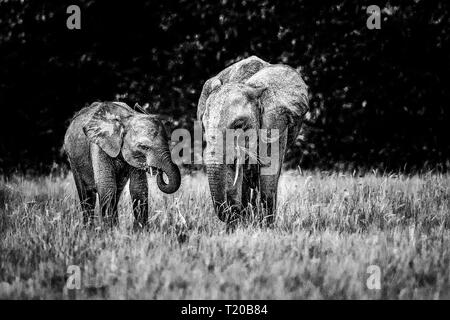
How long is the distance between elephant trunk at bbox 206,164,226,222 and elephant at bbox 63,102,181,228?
11.6 inches

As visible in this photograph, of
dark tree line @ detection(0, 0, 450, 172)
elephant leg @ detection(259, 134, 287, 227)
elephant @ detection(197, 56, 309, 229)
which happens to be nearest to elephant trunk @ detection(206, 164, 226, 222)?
elephant @ detection(197, 56, 309, 229)

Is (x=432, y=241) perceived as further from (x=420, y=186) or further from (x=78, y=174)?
(x=78, y=174)

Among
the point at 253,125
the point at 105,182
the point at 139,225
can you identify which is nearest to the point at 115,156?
the point at 105,182

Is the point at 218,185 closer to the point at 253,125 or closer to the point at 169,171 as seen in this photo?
the point at 169,171

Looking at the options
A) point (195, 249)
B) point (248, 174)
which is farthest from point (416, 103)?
point (195, 249)

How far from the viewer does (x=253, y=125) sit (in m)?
5.22

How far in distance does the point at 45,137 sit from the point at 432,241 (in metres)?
7.04

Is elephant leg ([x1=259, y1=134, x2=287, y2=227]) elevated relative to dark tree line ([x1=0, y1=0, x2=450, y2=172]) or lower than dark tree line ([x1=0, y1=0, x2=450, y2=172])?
lower

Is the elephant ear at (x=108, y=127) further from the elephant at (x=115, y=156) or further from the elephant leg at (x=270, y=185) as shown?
the elephant leg at (x=270, y=185)

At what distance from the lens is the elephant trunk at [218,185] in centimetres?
513

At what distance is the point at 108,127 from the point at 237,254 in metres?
1.71

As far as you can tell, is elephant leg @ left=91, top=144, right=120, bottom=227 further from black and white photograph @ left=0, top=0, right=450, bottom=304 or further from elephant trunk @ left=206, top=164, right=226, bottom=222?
elephant trunk @ left=206, top=164, right=226, bottom=222

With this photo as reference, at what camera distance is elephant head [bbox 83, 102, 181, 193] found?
201 inches

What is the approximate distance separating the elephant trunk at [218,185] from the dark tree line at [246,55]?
172 inches
